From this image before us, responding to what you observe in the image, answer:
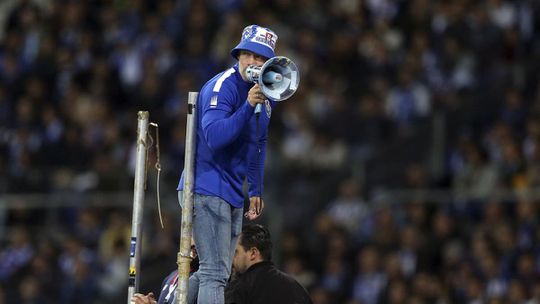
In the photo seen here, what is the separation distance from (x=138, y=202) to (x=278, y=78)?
1.57 metres

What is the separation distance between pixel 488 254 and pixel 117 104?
7997 mm

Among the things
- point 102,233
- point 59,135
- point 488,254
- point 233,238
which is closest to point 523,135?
point 488,254

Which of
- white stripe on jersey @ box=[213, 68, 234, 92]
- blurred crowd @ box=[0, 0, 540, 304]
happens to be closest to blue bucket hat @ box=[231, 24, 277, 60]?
white stripe on jersey @ box=[213, 68, 234, 92]

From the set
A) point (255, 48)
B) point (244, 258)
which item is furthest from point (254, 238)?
point (255, 48)

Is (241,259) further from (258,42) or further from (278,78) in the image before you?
(278,78)

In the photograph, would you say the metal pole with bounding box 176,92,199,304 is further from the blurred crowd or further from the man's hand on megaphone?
the blurred crowd

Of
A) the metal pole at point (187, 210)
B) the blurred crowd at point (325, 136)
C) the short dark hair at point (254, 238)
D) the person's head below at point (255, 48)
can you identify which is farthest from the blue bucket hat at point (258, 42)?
the blurred crowd at point (325, 136)

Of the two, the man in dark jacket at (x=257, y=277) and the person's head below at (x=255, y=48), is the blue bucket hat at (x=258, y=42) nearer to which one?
the person's head below at (x=255, y=48)

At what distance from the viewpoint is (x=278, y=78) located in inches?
379

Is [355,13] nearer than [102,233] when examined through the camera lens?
No

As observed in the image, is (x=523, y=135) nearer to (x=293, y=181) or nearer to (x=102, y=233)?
(x=293, y=181)

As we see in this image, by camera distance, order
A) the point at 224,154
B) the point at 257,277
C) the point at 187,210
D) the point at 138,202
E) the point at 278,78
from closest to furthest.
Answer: the point at 278,78 < the point at 187,210 < the point at 224,154 < the point at 138,202 < the point at 257,277

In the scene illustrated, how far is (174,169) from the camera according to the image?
67.5ft

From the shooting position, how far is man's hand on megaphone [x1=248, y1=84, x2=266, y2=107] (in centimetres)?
967
